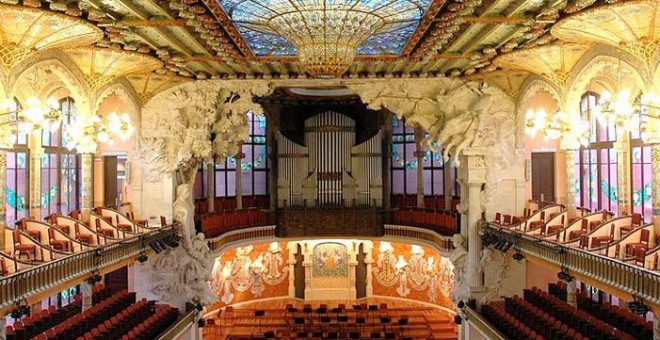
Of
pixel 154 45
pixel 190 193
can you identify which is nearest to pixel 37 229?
pixel 154 45

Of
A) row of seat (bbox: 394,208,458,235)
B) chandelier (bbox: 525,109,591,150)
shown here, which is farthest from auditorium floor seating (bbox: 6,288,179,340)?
chandelier (bbox: 525,109,591,150)

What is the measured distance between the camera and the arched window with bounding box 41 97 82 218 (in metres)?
21.0

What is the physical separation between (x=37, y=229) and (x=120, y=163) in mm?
8693

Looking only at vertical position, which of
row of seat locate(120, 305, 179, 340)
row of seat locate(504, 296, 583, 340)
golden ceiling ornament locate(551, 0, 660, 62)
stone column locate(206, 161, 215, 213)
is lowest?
row of seat locate(120, 305, 179, 340)

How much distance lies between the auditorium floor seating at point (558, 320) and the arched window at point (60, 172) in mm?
14176

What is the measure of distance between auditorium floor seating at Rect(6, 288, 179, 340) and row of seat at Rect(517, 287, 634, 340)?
1067cm

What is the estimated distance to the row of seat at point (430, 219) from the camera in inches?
957

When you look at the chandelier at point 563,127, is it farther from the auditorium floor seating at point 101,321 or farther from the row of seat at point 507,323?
the auditorium floor seating at point 101,321

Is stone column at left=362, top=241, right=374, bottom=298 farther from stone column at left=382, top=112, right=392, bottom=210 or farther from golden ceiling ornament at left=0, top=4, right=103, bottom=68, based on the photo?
golden ceiling ornament at left=0, top=4, right=103, bottom=68

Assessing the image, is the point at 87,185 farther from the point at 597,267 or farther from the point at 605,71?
the point at 605,71

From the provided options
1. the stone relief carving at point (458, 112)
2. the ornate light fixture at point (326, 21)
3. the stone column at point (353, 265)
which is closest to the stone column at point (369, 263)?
the stone column at point (353, 265)

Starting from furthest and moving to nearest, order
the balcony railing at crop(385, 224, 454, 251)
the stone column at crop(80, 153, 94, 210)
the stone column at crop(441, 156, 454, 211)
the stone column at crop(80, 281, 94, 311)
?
1. the stone column at crop(441, 156, 454, 211)
2. the balcony railing at crop(385, 224, 454, 251)
3. the stone column at crop(80, 153, 94, 210)
4. the stone column at crop(80, 281, 94, 311)

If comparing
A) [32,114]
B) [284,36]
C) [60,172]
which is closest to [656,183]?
[284,36]

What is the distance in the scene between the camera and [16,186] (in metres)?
19.3
